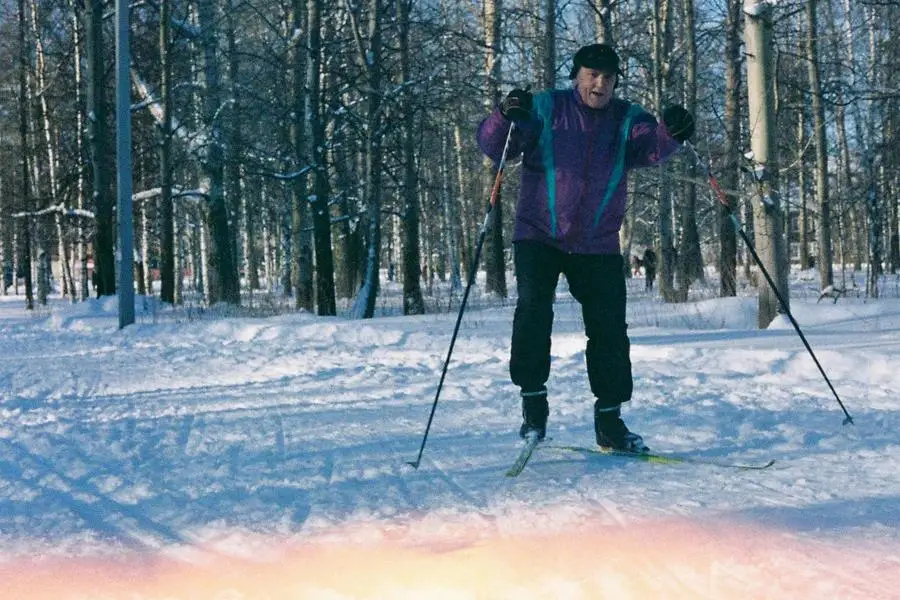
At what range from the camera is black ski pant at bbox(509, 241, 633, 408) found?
4.11 m

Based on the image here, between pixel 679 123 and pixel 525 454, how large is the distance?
1536mm

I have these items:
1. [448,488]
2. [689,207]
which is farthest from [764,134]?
[689,207]

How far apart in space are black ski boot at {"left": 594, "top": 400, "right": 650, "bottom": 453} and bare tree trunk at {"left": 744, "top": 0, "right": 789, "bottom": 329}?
250 inches

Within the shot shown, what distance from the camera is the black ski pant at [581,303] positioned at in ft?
13.5

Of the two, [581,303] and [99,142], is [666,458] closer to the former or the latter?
[581,303]

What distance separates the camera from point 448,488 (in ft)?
11.3

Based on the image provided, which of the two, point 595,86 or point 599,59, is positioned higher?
point 599,59

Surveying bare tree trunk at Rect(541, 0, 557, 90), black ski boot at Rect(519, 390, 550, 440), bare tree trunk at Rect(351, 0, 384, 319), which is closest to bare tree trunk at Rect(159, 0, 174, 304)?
bare tree trunk at Rect(351, 0, 384, 319)

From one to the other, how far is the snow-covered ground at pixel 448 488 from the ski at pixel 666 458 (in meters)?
0.06

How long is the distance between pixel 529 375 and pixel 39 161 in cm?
3110

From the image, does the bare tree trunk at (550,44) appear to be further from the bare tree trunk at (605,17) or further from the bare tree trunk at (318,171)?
the bare tree trunk at (318,171)

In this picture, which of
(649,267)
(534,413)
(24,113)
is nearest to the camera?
(534,413)

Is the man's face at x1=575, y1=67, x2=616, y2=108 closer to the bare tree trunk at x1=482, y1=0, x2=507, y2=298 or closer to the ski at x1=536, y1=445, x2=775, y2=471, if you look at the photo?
the ski at x1=536, y1=445, x2=775, y2=471

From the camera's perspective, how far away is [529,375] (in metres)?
4.10
